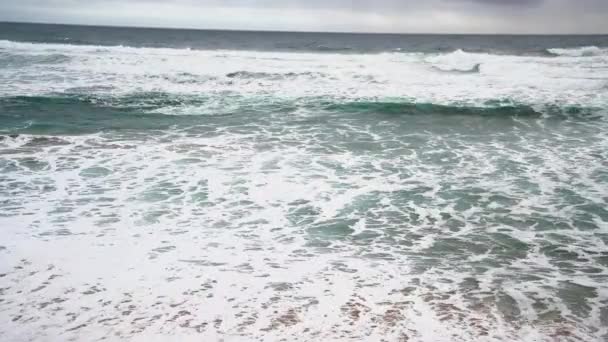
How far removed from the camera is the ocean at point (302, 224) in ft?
12.6

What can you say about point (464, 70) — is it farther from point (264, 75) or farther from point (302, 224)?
point (302, 224)

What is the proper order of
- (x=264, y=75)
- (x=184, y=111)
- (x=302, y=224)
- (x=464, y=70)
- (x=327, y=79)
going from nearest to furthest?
(x=302, y=224) → (x=184, y=111) → (x=327, y=79) → (x=264, y=75) → (x=464, y=70)

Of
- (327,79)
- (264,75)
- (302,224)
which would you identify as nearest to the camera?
(302,224)

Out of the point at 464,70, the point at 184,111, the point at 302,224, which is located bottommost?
the point at 302,224

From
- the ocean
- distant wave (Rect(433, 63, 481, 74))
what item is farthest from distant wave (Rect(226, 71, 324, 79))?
the ocean

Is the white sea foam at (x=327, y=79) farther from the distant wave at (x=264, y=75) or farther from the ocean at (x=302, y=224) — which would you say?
the ocean at (x=302, y=224)

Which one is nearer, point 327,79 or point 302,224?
point 302,224

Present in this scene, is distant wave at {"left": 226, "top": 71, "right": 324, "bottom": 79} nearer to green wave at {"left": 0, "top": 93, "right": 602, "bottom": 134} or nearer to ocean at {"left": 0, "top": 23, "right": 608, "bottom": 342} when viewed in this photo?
green wave at {"left": 0, "top": 93, "right": 602, "bottom": 134}

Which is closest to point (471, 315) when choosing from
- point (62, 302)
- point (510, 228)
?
point (510, 228)

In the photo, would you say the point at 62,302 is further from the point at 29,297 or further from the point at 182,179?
the point at 182,179

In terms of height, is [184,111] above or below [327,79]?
below

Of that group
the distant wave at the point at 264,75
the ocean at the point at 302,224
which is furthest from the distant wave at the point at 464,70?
the ocean at the point at 302,224

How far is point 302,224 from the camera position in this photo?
5.96 m

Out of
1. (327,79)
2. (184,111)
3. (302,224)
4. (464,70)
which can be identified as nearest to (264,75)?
(327,79)
